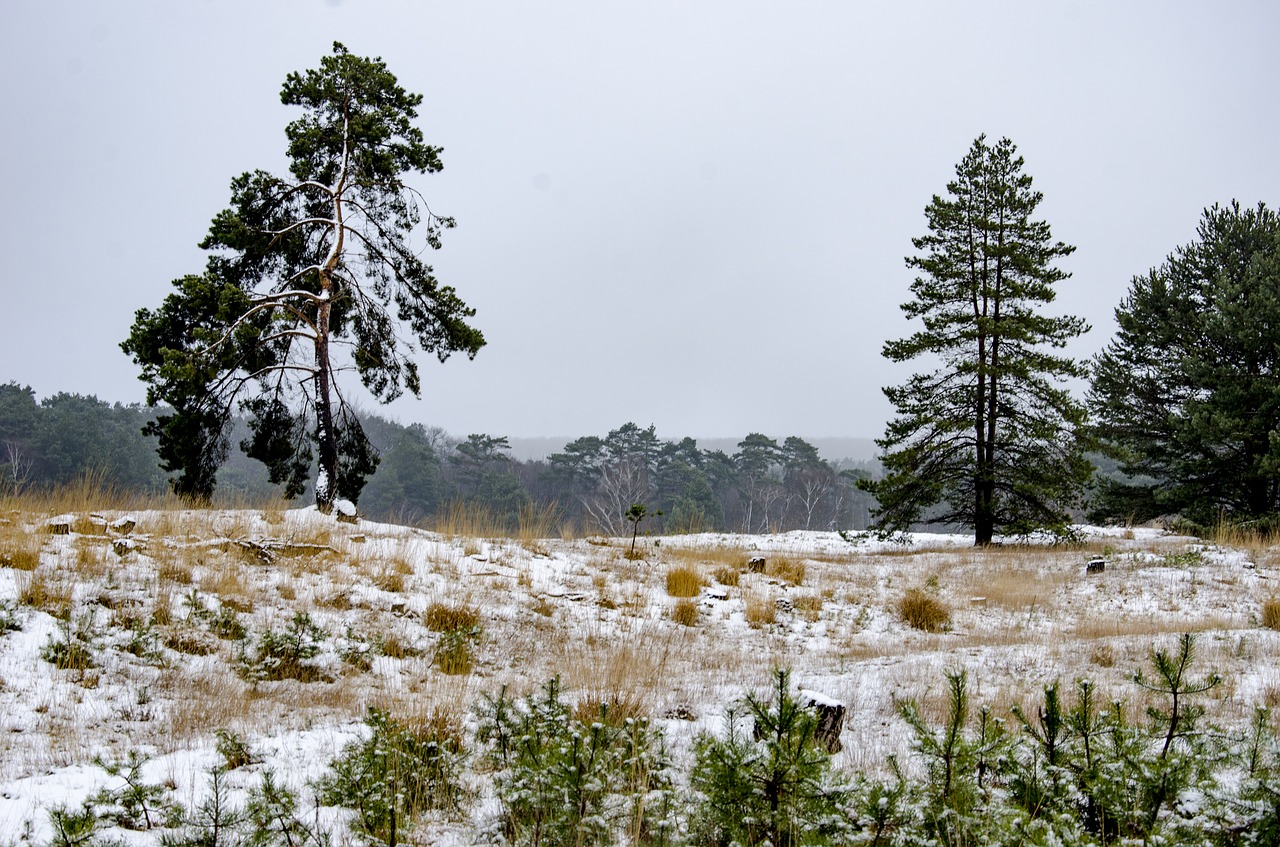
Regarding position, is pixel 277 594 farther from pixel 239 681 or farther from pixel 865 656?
pixel 865 656

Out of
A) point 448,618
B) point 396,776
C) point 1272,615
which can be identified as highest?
point 1272,615

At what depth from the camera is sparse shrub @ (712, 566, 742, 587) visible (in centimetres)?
927

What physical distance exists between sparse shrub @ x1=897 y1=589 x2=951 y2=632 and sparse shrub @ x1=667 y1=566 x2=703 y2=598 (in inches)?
105

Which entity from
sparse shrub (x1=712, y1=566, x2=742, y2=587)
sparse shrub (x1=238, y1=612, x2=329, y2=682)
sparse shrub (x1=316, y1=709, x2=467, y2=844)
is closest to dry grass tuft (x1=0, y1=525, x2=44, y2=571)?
sparse shrub (x1=238, y1=612, x2=329, y2=682)

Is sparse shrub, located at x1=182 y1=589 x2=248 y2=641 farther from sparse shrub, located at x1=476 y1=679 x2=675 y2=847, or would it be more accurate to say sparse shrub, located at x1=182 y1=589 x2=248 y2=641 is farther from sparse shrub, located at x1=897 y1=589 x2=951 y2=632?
sparse shrub, located at x1=897 y1=589 x2=951 y2=632

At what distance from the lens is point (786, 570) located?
34.0ft

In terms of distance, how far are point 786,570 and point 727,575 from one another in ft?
4.74

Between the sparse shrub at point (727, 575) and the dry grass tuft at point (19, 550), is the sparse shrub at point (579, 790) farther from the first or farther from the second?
the sparse shrub at point (727, 575)

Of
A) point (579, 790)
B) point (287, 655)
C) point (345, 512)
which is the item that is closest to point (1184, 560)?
point (579, 790)

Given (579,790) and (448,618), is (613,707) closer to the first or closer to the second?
(579,790)

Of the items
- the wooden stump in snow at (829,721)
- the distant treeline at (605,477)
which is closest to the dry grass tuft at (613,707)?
the wooden stump in snow at (829,721)

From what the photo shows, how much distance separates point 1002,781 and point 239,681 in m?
4.73

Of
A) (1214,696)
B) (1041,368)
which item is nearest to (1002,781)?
(1214,696)

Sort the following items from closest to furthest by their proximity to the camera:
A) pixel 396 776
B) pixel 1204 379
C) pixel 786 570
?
pixel 396 776
pixel 786 570
pixel 1204 379
